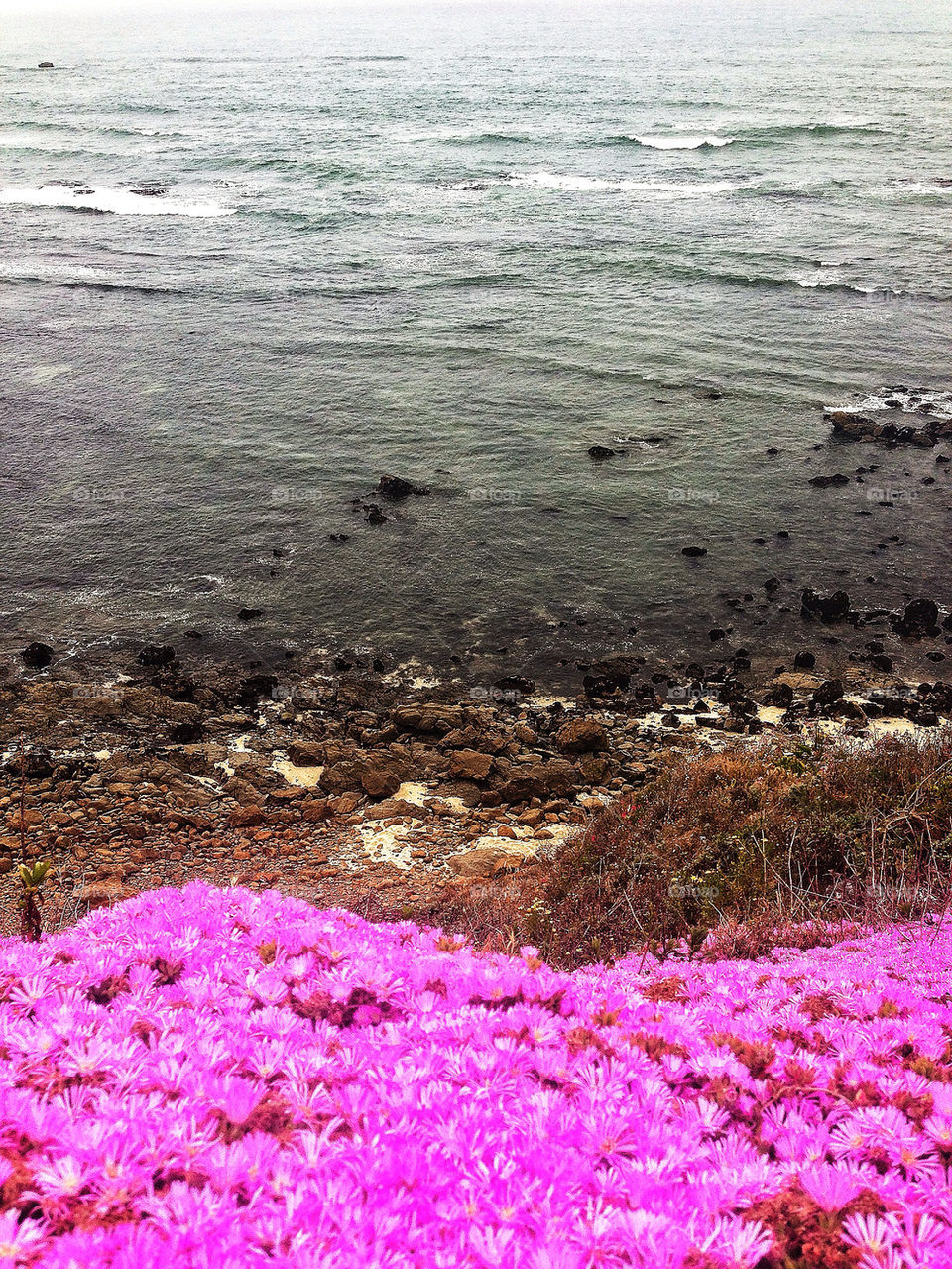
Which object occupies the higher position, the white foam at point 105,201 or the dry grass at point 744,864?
the white foam at point 105,201

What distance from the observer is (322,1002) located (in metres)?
3.18

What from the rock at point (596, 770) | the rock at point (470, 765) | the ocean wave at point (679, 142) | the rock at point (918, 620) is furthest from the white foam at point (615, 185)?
the rock at point (470, 765)

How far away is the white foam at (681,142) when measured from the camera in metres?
52.1

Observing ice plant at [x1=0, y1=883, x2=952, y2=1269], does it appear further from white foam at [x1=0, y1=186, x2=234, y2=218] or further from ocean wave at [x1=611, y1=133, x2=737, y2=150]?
ocean wave at [x1=611, y1=133, x2=737, y2=150]

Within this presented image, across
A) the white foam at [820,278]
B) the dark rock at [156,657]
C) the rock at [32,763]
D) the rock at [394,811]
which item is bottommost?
the rock at [394,811]

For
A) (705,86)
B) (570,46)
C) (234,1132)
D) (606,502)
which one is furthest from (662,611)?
(570,46)

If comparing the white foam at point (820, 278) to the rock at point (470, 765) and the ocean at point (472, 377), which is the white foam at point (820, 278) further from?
the rock at point (470, 765)

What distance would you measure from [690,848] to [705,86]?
7720cm

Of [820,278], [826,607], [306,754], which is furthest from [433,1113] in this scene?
[820,278]

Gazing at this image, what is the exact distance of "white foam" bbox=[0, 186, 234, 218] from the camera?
42.2 metres

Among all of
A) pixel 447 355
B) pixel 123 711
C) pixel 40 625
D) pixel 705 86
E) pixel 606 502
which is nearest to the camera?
pixel 123 711

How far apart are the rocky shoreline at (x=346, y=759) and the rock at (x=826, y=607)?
3.14 feet

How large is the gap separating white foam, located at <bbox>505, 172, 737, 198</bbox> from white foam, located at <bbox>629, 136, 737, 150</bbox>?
30.0 ft

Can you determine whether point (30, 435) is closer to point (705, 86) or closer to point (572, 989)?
point (572, 989)
